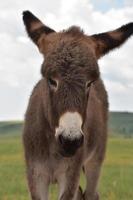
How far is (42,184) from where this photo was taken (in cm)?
875

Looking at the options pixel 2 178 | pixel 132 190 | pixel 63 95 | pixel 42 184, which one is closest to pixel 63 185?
pixel 42 184

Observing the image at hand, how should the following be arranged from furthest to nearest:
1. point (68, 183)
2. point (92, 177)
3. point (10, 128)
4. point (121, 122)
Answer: point (10, 128)
point (121, 122)
point (92, 177)
point (68, 183)

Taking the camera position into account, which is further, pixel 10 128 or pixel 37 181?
pixel 10 128

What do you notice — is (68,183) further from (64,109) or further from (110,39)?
(110,39)

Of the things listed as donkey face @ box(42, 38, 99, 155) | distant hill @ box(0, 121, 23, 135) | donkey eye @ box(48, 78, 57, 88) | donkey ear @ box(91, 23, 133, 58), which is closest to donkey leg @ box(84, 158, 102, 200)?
donkey ear @ box(91, 23, 133, 58)

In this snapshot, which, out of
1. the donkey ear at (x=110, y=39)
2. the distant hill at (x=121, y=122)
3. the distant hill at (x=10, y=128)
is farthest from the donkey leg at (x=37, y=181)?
the distant hill at (x=10, y=128)

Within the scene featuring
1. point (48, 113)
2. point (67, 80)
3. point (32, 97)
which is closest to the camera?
point (67, 80)

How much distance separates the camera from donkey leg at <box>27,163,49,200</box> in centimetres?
866

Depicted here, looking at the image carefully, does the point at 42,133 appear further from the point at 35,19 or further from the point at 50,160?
the point at 35,19

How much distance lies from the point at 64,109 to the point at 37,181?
206 centimetres

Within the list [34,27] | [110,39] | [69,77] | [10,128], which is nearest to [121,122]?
[10,128]

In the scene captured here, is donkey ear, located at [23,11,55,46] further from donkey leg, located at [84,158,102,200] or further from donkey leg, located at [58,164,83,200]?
donkey leg, located at [84,158,102,200]

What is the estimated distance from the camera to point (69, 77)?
7074 mm

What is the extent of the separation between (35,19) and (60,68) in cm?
181
